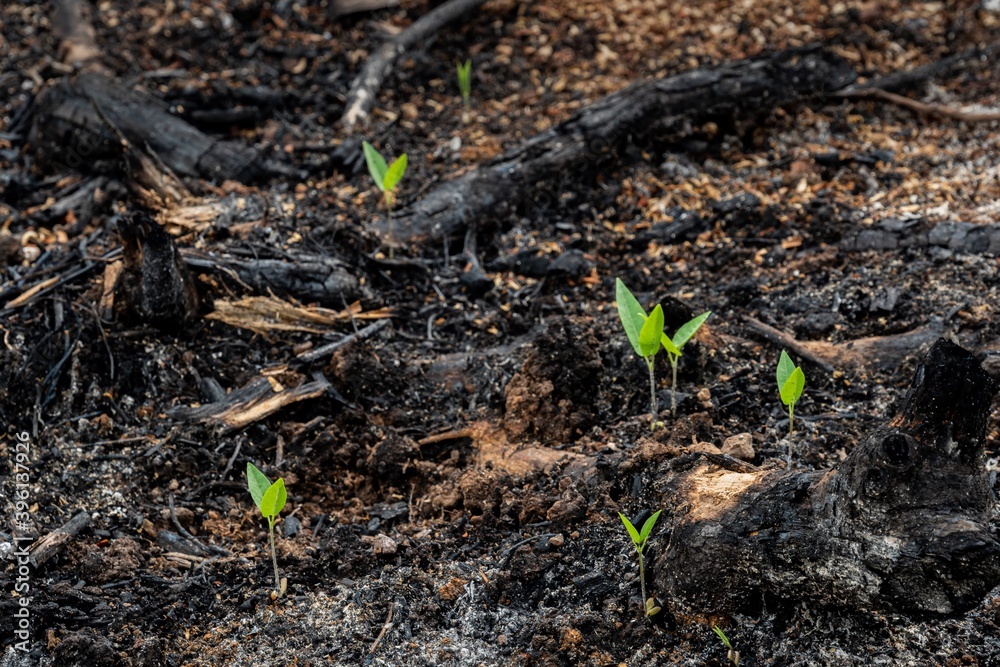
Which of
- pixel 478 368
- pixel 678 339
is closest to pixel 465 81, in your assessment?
pixel 478 368

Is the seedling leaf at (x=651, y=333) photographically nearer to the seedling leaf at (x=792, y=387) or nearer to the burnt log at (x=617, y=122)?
the seedling leaf at (x=792, y=387)

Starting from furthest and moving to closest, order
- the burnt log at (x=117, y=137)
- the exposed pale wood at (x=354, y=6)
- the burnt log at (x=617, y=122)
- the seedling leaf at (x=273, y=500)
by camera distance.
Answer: the exposed pale wood at (x=354, y=6) < the burnt log at (x=117, y=137) < the burnt log at (x=617, y=122) < the seedling leaf at (x=273, y=500)

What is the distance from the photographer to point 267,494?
2.16 meters

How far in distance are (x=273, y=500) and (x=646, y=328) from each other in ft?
3.48

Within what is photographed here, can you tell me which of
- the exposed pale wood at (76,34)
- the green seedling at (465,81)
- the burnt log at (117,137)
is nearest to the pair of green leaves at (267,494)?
the burnt log at (117,137)

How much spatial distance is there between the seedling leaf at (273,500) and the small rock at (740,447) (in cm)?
115

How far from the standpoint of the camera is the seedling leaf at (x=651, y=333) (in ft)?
7.82

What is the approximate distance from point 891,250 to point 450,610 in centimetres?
206

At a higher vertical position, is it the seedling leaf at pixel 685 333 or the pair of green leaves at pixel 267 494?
the pair of green leaves at pixel 267 494

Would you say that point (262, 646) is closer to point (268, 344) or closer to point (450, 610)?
point (450, 610)

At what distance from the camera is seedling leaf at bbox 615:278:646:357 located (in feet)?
8.11

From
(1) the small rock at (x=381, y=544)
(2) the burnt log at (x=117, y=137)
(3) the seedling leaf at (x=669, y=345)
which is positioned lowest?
(1) the small rock at (x=381, y=544)

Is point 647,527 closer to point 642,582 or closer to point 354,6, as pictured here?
point 642,582

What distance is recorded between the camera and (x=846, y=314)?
2920mm
